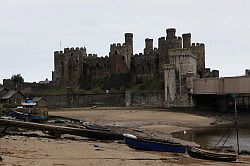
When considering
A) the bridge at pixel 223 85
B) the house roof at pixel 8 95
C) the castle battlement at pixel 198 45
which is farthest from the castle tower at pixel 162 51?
the house roof at pixel 8 95

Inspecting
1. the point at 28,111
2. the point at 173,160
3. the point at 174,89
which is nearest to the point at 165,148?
the point at 173,160

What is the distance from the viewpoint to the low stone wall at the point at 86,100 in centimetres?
7581

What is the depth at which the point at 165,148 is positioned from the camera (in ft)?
80.9

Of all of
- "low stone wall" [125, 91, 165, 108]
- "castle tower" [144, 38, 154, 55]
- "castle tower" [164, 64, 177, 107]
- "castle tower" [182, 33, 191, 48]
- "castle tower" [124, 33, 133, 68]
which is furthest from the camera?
"castle tower" [124, 33, 133, 68]

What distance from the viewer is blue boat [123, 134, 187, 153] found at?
2448 centimetres

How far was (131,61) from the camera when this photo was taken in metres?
83.1

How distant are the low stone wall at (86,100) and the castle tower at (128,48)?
10100 mm

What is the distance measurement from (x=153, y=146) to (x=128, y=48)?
59.4 metres

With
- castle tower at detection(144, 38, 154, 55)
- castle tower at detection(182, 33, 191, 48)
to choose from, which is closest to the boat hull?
castle tower at detection(182, 33, 191, 48)

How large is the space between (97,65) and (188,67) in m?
24.2

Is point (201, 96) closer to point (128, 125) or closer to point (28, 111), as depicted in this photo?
point (128, 125)

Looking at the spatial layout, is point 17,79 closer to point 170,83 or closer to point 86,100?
point 86,100

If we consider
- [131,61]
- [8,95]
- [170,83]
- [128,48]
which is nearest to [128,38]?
[128,48]

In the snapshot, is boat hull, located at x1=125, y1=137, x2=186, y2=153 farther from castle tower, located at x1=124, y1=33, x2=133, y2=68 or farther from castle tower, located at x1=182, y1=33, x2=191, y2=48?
castle tower, located at x1=124, y1=33, x2=133, y2=68
